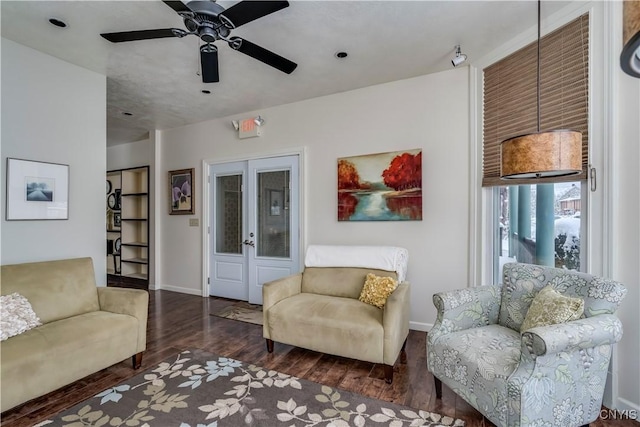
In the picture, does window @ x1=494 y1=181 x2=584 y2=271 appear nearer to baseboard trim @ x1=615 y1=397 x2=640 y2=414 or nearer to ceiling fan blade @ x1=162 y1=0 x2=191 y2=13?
baseboard trim @ x1=615 y1=397 x2=640 y2=414

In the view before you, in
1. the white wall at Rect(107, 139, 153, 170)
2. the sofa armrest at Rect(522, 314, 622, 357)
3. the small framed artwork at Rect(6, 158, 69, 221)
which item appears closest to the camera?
the sofa armrest at Rect(522, 314, 622, 357)

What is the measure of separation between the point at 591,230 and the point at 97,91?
457 centimetres

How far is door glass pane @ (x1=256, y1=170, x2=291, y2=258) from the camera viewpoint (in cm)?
418

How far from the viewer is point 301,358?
2.70m

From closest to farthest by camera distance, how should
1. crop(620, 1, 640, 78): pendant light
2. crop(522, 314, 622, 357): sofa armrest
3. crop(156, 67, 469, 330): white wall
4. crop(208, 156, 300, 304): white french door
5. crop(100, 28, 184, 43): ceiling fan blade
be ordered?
1. crop(620, 1, 640, 78): pendant light
2. crop(522, 314, 622, 357): sofa armrest
3. crop(100, 28, 184, 43): ceiling fan blade
4. crop(156, 67, 469, 330): white wall
5. crop(208, 156, 300, 304): white french door

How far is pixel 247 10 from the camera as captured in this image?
176 cm

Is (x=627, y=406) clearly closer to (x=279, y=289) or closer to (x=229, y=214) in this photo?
(x=279, y=289)

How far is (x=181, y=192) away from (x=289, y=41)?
129 inches

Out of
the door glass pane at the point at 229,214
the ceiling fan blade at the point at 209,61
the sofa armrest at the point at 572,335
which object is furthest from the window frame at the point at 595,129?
the door glass pane at the point at 229,214

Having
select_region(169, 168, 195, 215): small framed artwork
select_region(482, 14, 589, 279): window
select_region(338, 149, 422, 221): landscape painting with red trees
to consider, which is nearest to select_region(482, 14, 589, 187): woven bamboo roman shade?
select_region(482, 14, 589, 279): window

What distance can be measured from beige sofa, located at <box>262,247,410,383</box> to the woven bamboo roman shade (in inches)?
59.7

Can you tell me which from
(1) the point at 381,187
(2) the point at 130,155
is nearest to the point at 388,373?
(1) the point at 381,187

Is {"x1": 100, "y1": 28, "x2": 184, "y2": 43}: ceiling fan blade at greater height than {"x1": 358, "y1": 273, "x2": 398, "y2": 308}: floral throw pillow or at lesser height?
greater

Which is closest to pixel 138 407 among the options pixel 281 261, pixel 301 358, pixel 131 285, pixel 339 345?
pixel 301 358
